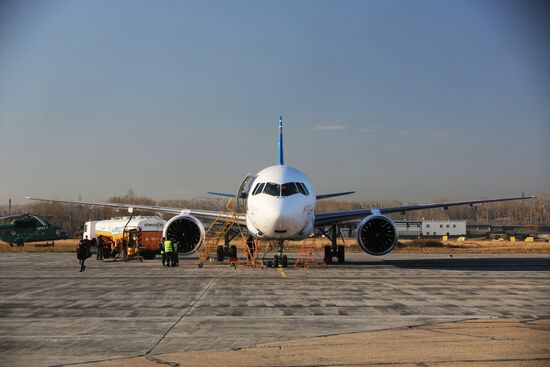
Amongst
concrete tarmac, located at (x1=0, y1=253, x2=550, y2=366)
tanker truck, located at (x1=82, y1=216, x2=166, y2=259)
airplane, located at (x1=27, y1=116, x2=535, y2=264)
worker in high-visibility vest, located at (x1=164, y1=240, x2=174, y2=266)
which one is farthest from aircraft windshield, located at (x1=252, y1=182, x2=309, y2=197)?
tanker truck, located at (x1=82, y1=216, x2=166, y2=259)

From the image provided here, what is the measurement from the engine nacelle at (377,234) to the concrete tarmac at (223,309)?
5069 mm

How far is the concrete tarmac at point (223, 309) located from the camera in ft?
31.8

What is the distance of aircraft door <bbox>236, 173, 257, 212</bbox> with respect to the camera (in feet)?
94.8

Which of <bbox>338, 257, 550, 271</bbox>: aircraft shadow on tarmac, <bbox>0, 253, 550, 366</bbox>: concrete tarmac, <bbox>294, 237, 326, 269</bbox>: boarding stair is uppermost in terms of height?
<bbox>294, 237, 326, 269</bbox>: boarding stair

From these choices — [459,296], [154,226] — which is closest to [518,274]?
[459,296]

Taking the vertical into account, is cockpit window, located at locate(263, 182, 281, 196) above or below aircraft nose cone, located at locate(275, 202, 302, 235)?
above

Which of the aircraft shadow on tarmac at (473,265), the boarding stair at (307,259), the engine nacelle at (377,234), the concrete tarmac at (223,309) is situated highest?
the engine nacelle at (377,234)

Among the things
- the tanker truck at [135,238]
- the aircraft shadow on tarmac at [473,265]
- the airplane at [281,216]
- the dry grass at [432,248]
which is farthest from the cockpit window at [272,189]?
the dry grass at [432,248]

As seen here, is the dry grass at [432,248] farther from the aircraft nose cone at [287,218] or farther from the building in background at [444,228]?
the building in background at [444,228]

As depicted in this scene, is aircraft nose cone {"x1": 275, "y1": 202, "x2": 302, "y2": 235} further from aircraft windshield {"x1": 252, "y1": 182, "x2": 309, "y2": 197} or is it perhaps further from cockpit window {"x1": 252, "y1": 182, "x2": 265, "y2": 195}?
cockpit window {"x1": 252, "y1": 182, "x2": 265, "y2": 195}

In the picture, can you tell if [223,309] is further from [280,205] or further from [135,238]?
[135,238]

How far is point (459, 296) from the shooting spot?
1634 cm

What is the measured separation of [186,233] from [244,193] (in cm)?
335

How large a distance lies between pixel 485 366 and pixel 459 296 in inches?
342
